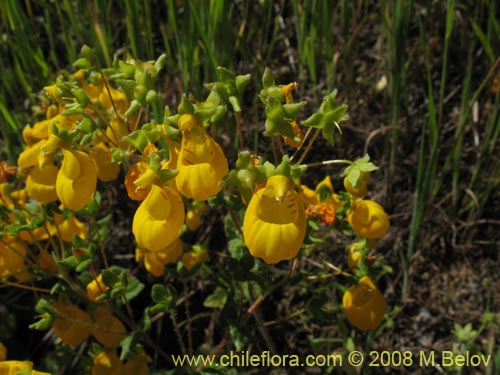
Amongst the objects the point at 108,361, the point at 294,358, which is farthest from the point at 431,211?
the point at 108,361

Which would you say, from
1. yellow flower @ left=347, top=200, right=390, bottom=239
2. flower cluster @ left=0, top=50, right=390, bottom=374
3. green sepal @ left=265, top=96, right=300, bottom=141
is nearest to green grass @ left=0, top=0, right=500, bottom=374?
flower cluster @ left=0, top=50, right=390, bottom=374

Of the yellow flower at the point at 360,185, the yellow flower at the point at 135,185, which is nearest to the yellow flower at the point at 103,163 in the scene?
the yellow flower at the point at 135,185

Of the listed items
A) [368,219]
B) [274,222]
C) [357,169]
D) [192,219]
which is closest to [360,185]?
[357,169]

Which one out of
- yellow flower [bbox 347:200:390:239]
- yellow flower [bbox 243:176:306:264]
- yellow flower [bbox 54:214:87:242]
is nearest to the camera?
yellow flower [bbox 243:176:306:264]

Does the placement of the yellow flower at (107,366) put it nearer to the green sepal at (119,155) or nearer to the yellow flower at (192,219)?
the yellow flower at (192,219)

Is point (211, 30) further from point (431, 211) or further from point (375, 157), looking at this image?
point (431, 211)

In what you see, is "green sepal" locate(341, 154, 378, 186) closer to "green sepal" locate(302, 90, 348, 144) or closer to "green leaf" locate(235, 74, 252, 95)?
"green sepal" locate(302, 90, 348, 144)

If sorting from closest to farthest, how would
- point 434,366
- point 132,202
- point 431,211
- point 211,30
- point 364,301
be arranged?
point 364,301
point 211,30
point 434,366
point 431,211
point 132,202
